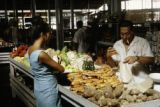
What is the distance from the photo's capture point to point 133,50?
13.6ft

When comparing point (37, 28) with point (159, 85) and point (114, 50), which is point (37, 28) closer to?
point (114, 50)

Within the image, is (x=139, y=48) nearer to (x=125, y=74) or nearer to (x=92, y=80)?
(x=125, y=74)

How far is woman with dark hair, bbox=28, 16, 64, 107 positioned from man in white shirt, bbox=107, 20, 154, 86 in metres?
0.84

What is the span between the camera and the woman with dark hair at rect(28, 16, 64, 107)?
12.0 ft

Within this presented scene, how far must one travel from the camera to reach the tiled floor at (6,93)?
23.7 feet

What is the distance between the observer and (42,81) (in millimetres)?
3818

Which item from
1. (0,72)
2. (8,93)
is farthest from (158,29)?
(0,72)

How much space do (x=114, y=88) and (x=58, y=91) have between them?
946 millimetres

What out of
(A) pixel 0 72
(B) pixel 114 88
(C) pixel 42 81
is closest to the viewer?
(B) pixel 114 88

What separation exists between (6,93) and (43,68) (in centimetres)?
492

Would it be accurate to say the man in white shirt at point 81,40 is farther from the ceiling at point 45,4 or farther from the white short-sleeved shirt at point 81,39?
the ceiling at point 45,4

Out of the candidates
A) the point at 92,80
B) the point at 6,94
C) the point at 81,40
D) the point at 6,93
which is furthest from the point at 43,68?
the point at 81,40

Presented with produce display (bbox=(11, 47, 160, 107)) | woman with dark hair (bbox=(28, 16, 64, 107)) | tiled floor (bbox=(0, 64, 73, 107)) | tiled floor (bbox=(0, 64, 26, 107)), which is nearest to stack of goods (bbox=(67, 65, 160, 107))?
produce display (bbox=(11, 47, 160, 107))

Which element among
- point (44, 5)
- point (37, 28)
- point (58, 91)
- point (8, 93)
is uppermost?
point (44, 5)
